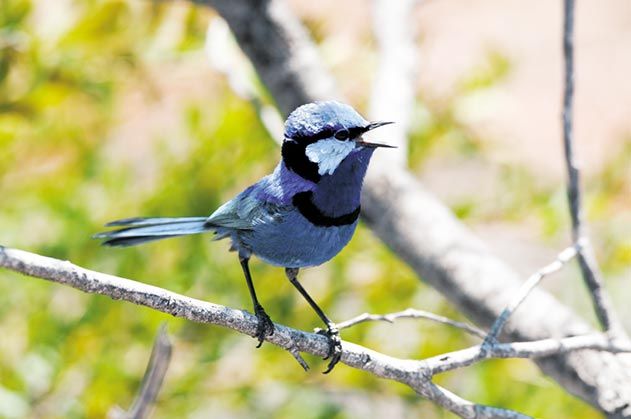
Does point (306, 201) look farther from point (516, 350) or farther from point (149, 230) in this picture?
point (516, 350)

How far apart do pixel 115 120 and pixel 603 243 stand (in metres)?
0.96

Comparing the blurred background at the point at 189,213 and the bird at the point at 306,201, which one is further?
the blurred background at the point at 189,213

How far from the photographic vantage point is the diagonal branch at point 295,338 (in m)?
0.81

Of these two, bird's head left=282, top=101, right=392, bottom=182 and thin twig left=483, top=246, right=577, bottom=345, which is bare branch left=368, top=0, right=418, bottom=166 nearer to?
thin twig left=483, top=246, right=577, bottom=345

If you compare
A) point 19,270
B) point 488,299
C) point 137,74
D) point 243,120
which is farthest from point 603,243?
point 19,270

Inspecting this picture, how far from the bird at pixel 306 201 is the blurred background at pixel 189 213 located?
0.49 meters

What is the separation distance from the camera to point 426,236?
146 cm

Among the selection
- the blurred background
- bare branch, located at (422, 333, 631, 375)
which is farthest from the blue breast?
the blurred background

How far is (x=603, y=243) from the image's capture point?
1.89 meters

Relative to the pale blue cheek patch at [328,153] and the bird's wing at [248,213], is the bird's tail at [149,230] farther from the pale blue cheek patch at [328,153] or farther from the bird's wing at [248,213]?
the pale blue cheek patch at [328,153]

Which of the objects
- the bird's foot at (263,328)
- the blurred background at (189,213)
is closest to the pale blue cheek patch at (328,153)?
the bird's foot at (263,328)

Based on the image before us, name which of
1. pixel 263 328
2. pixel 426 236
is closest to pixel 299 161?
pixel 263 328

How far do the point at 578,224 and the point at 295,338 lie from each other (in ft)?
1.75

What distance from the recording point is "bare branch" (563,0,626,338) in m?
1.33
